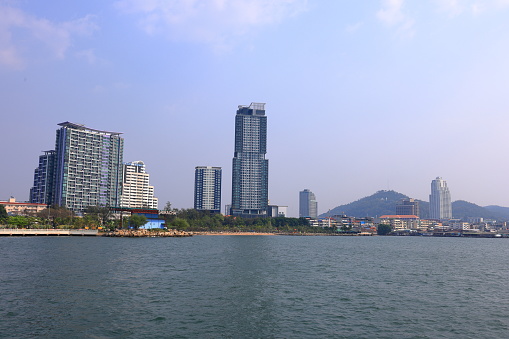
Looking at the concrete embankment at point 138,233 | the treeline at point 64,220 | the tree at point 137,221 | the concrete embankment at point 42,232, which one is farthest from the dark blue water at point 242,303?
the tree at point 137,221

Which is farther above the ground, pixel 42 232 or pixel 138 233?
pixel 42 232

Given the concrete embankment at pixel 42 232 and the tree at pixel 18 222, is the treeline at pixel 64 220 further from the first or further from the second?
the concrete embankment at pixel 42 232

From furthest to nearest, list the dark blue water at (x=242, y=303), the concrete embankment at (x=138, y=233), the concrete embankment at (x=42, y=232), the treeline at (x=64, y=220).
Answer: the concrete embankment at (x=138, y=233) < the treeline at (x=64, y=220) < the concrete embankment at (x=42, y=232) < the dark blue water at (x=242, y=303)

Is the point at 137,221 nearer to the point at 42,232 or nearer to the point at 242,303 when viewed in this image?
the point at 42,232

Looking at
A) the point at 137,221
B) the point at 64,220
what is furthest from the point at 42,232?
the point at 137,221

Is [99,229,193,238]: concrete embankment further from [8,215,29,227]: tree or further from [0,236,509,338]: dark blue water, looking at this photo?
[0,236,509,338]: dark blue water

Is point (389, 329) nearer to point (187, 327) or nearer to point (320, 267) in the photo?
point (187, 327)

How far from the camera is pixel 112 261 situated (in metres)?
64.9

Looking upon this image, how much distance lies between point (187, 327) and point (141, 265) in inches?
1413

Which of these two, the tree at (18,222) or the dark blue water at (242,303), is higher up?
the tree at (18,222)

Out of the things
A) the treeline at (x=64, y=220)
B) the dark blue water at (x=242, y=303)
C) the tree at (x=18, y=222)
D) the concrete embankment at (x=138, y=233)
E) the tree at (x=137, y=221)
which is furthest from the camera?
the tree at (x=137, y=221)

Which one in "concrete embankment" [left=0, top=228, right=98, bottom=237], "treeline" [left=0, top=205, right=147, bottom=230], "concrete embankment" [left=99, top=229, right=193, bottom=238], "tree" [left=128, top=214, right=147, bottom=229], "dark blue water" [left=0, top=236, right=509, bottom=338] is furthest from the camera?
"tree" [left=128, top=214, right=147, bottom=229]

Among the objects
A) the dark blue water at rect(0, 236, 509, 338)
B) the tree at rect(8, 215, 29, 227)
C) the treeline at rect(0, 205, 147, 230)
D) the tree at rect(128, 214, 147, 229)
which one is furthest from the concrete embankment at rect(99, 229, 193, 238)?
the dark blue water at rect(0, 236, 509, 338)

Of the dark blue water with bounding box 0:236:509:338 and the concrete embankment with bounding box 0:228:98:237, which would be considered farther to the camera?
the concrete embankment with bounding box 0:228:98:237
